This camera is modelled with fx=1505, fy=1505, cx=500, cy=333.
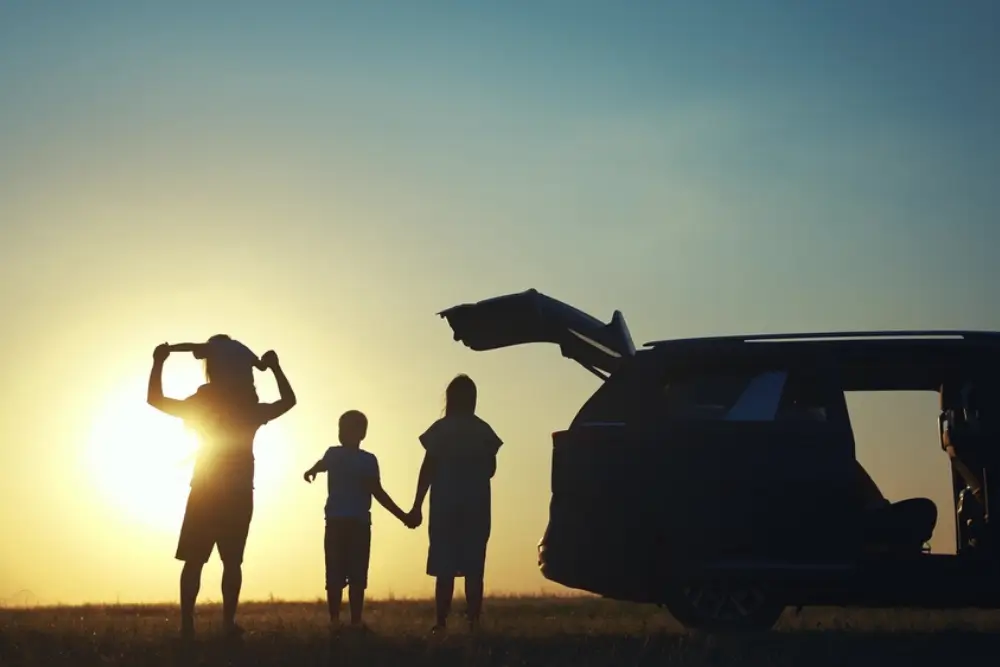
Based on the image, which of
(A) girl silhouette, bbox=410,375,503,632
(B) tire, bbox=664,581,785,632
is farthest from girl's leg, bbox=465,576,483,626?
(B) tire, bbox=664,581,785,632

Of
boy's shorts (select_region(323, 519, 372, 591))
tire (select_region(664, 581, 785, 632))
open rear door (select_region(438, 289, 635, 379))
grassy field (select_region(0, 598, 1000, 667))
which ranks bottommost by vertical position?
grassy field (select_region(0, 598, 1000, 667))

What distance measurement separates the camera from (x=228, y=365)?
10.5 m

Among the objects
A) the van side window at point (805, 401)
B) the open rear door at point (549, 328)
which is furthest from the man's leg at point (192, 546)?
the van side window at point (805, 401)

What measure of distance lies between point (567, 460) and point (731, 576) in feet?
4.59

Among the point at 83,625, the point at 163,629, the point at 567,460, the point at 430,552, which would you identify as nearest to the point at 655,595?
the point at 567,460

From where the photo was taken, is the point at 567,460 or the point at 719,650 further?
the point at 567,460

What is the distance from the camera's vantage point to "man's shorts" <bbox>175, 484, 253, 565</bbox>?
10297mm

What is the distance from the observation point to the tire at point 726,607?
10.5 meters

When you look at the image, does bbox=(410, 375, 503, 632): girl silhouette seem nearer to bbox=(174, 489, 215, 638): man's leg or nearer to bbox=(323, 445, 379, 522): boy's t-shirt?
bbox=(323, 445, 379, 522): boy's t-shirt

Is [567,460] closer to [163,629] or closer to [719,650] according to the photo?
[719,650]

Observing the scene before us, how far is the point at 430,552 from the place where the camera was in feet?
37.7

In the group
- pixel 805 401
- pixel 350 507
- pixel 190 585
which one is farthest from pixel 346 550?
pixel 805 401

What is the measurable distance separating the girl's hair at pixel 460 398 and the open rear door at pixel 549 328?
387 millimetres

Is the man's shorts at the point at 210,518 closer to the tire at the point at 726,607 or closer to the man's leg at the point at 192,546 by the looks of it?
the man's leg at the point at 192,546
